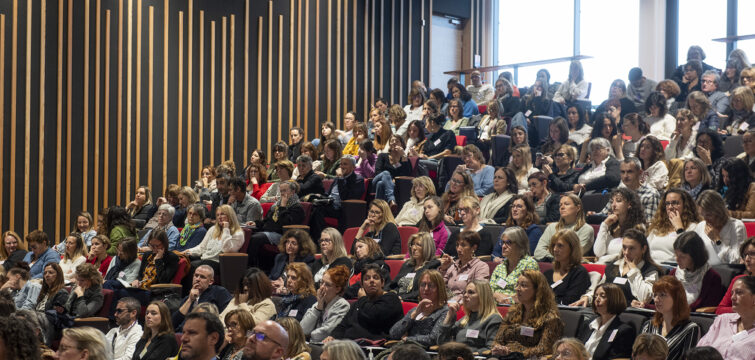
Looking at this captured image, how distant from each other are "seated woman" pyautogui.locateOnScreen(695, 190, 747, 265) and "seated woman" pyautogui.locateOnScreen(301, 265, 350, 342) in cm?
186

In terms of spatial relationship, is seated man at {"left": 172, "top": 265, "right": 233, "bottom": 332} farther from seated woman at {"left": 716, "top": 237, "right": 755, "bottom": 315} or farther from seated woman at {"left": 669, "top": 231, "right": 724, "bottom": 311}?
seated woman at {"left": 716, "top": 237, "right": 755, "bottom": 315}

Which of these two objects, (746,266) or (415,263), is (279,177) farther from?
(746,266)

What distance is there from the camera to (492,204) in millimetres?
6258

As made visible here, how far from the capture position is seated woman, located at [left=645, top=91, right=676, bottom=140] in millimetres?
7090

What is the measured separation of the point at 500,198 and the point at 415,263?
1146 millimetres

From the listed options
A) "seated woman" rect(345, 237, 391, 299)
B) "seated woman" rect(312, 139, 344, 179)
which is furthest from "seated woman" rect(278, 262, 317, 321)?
"seated woman" rect(312, 139, 344, 179)

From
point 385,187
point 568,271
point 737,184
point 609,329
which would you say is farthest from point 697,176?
point 385,187

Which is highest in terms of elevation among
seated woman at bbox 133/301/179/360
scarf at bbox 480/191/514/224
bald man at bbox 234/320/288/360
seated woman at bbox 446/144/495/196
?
seated woman at bbox 446/144/495/196

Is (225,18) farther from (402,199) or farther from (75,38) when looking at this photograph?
(402,199)

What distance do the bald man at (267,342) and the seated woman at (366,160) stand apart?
4031mm

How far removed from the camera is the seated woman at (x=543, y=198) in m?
5.95

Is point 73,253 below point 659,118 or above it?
below

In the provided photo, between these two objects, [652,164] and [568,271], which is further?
[652,164]

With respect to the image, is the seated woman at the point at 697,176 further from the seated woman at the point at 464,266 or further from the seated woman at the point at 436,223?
the seated woman at the point at 436,223
